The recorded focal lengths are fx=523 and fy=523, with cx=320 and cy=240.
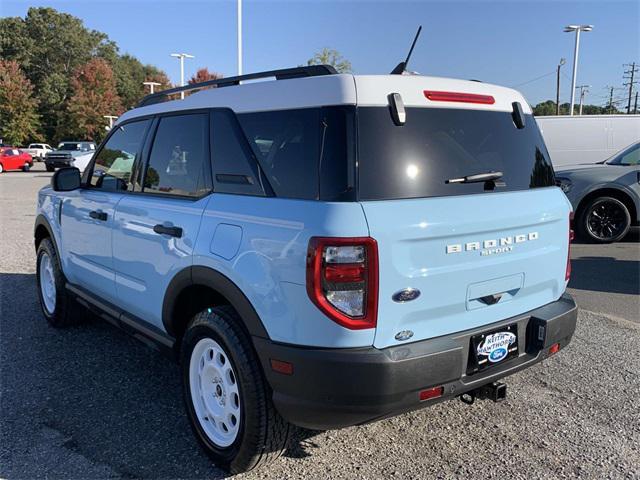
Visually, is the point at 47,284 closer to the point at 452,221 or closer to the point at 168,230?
the point at 168,230

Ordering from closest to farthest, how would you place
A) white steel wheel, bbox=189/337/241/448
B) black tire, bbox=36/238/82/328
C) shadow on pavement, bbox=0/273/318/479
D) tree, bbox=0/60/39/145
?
1. white steel wheel, bbox=189/337/241/448
2. shadow on pavement, bbox=0/273/318/479
3. black tire, bbox=36/238/82/328
4. tree, bbox=0/60/39/145

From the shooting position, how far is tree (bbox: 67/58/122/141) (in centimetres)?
5822

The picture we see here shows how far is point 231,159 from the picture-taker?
271cm

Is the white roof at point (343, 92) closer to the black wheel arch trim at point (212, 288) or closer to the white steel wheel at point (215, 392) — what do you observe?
the black wheel arch trim at point (212, 288)

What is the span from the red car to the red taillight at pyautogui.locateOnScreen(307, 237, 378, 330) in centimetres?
3803

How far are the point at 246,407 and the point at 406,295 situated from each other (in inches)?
36.2

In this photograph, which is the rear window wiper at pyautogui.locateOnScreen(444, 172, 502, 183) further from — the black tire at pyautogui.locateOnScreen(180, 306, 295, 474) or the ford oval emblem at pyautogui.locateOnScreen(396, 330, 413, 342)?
the black tire at pyautogui.locateOnScreen(180, 306, 295, 474)

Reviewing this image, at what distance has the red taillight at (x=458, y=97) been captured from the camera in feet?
8.14

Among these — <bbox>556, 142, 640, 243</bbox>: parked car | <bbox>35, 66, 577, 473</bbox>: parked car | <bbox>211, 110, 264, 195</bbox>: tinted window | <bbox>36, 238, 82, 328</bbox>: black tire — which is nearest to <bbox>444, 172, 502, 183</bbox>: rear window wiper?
<bbox>35, 66, 577, 473</bbox>: parked car

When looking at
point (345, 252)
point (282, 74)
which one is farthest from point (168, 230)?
point (345, 252)

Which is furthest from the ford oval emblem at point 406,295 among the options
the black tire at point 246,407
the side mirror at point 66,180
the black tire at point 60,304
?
the black tire at point 60,304

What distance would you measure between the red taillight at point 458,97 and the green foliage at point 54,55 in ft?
216

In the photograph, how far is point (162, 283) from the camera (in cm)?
307

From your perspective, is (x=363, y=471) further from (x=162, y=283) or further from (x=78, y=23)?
(x=78, y=23)
